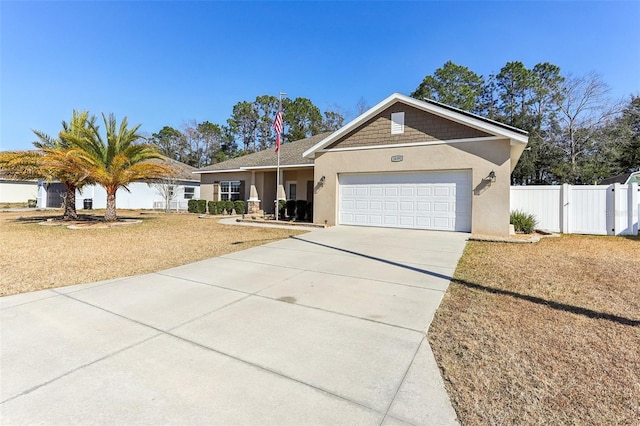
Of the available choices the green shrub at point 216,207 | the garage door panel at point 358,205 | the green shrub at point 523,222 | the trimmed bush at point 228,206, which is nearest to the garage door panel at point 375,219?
the garage door panel at point 358,205

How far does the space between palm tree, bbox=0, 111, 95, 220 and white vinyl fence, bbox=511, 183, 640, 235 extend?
1974cm

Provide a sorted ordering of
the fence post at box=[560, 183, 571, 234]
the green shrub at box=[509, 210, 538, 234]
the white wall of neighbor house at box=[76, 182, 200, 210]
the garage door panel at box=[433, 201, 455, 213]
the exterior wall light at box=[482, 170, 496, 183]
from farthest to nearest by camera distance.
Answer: the white wall of neighbor house at box=[76, 182, 200, 210], the fence post at box=[560, 183, 571, 234], the garage door panel at box=[433, 201, 455, 213], the green shrub at box=[509, 210, 538, 234], the exterior wall light at box=[482, 170, 496, 183]

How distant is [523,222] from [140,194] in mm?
30256

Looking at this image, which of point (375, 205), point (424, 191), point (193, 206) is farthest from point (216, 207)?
point (424, 191)

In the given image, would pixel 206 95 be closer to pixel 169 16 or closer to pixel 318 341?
pixel 169 16

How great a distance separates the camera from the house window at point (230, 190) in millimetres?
23094

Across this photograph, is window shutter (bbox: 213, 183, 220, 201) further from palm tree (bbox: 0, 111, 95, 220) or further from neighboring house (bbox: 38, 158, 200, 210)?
palm tree (bbox: 0, 111, 95, 220)

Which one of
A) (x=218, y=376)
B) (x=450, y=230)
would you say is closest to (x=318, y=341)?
(x=218, y=376)

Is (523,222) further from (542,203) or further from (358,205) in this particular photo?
(358,205)

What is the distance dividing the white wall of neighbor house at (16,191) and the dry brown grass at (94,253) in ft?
119

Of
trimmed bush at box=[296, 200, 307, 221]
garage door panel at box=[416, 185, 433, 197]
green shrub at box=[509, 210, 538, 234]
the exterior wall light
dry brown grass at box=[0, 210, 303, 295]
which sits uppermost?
the exterior wall light

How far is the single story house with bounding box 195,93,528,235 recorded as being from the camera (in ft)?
37.8

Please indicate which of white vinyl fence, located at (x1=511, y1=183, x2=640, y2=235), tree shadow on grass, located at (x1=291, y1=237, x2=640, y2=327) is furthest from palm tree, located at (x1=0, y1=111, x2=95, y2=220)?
white vinyl fence, located at (x1=511, y1=183, x2=640, y2=235)

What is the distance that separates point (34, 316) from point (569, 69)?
37.6 meters
